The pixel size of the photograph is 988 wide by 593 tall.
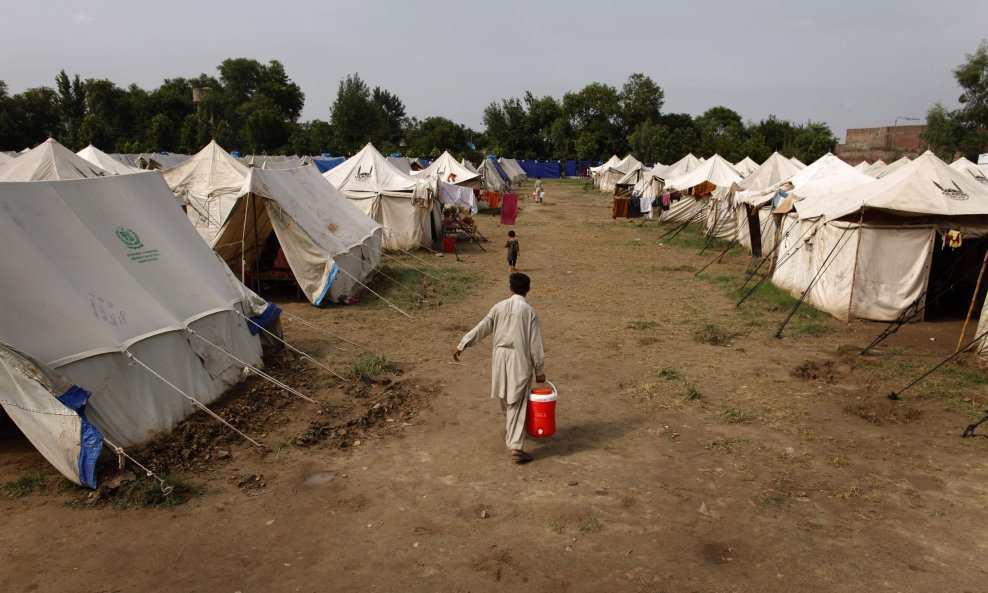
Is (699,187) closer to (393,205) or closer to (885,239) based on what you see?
(393,205)

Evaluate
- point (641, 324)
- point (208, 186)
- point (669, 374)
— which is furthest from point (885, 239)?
point (208, 186)

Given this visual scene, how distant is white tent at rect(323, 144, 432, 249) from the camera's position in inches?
755

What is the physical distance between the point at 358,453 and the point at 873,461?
494cm

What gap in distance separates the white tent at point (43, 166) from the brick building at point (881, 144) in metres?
51.9

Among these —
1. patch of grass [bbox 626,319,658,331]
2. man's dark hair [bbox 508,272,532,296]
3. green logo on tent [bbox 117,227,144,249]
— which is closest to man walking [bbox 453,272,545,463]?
man's dark hair [bbox 508,272,532,296]

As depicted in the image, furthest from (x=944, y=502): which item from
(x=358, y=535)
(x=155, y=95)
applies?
(x=155, y=95)

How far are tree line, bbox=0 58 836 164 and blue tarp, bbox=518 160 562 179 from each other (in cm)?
327

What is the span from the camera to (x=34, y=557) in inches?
173

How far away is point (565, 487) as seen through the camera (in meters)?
5.55

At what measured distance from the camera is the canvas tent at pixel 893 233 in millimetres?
11062

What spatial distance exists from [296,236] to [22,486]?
740 cm

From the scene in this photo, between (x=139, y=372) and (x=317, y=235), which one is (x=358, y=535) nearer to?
(x=139, y=372)

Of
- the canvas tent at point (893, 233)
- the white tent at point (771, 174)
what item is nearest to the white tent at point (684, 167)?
the white tent at point (771, 174)

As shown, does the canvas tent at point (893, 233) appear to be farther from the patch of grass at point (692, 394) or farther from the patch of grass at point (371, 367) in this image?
the patch of grass at point (371, 367)
